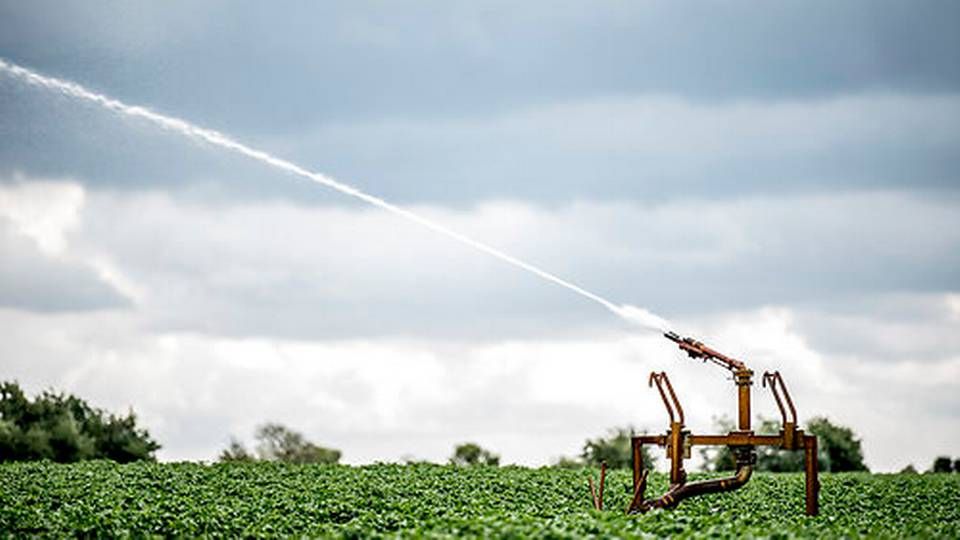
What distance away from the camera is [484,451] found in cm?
7031

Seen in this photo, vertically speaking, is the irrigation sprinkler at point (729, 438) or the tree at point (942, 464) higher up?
the tree at point (942, 464)

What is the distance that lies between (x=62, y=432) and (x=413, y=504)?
31566 mm

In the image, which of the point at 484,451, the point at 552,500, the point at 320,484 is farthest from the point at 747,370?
the point at 484,451

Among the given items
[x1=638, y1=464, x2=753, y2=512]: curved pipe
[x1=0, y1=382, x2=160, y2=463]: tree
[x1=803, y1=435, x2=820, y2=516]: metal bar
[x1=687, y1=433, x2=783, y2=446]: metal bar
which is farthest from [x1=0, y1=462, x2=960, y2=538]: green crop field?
[x1=0, y1=382, x2=160, y2=463]: tree

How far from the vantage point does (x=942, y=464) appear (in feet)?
225

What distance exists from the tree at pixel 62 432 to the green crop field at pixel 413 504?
1332 cm

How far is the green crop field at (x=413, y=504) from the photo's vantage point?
24594 millimetres

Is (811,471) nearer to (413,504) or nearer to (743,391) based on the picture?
(743,391)

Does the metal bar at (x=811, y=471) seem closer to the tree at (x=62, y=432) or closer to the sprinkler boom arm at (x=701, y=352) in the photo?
the sprinkler boom arm at (x=701, y=352)

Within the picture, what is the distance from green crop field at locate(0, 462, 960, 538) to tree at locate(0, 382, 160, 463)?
13324 millimetres

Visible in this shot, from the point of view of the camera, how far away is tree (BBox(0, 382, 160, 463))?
59.7 meters

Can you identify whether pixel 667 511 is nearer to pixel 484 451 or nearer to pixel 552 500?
pixel 552 500

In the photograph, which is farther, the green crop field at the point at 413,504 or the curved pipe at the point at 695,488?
the curved pipe at the point at 695,488

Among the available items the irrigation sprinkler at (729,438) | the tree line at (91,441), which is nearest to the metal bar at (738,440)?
the irrigation sprinkler at (729,438)
